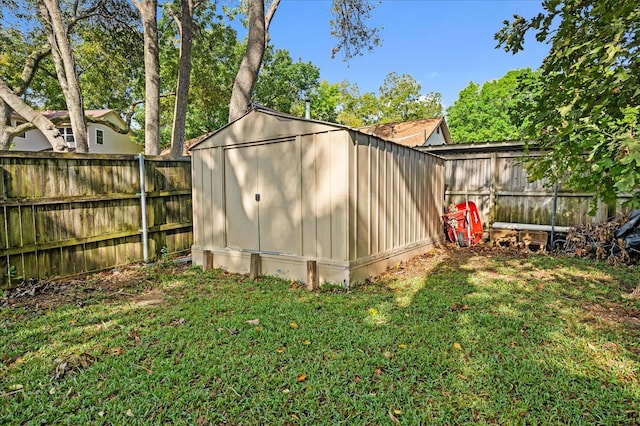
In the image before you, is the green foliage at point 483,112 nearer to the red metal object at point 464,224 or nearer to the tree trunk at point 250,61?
the red metal object at point 464,224

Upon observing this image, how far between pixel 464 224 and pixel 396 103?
77.4ft

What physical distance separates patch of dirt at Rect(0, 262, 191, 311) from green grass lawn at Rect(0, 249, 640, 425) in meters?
0.04

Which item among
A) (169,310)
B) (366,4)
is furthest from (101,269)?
(366,4)

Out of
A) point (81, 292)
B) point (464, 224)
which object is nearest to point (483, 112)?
point (464, 224)

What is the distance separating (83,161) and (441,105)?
29.4 m

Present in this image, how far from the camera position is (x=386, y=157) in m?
4.94

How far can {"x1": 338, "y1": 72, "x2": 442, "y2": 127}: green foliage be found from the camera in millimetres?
28219

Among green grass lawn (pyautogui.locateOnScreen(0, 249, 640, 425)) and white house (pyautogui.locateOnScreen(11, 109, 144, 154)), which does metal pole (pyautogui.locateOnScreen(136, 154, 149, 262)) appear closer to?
green grass lawn (pyautogui.locateOnScreen(0, 249, 640, 425))

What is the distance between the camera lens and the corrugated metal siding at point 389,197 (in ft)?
14.3

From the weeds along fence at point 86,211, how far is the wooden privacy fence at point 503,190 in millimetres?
5968

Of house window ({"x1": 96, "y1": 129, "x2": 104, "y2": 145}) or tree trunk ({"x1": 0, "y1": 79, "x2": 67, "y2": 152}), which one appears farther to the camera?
house window ({"x1": 96, "y1": 129, "x2": 104, "y2": 145})

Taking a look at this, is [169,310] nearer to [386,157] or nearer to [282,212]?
[282,212]

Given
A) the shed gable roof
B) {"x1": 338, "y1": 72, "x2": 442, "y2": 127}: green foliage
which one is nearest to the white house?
the shed gable roof

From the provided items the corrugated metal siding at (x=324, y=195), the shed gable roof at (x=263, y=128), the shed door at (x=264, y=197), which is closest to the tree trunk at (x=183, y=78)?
the shed gable roof at (x=263, y=128)
